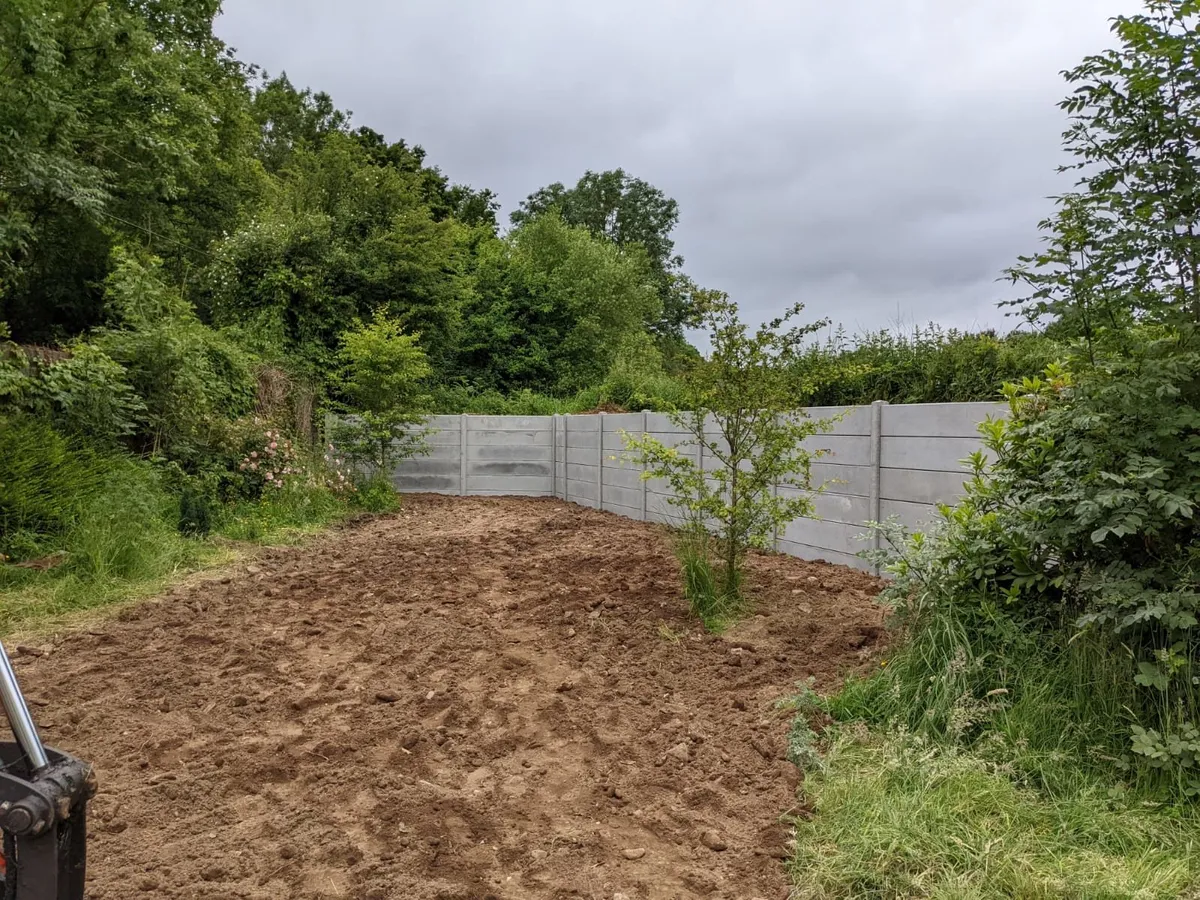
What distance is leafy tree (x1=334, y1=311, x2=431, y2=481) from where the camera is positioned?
10914 mm

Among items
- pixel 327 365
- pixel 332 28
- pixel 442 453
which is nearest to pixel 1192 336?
pixel 332 28

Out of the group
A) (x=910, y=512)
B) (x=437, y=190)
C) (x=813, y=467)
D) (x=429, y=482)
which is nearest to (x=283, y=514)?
(x=429, y=482)

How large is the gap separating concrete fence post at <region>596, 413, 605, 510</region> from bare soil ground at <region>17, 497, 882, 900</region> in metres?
4.60

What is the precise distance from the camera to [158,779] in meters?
2.81

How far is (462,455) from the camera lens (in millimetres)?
12344

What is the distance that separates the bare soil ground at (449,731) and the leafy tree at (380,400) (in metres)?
5.42

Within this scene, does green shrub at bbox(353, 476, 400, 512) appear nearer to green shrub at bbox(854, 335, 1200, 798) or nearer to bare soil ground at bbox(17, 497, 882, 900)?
bare soil ground at bbox(17, 497, 882, 900)

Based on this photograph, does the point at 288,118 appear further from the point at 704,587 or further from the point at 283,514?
the point at 704,587

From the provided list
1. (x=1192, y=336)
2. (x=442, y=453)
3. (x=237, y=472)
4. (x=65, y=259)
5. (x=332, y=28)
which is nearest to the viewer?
(x=1192, y=336)

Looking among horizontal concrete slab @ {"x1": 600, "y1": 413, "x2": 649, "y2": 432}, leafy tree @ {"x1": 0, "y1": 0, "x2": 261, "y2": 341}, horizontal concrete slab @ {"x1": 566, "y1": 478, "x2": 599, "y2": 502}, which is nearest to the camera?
leafy tree @ {"x1": 0, "y1": 0, "x2": 261, "y2": 341}

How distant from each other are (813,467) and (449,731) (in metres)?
4.02

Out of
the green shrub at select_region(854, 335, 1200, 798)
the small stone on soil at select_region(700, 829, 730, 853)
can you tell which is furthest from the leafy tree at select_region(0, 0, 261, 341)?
the green shrub at select_region(854, 335, 1200, 798)

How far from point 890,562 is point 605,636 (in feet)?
5.13

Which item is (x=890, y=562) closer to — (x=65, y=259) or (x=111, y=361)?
(x=111, y=361)
